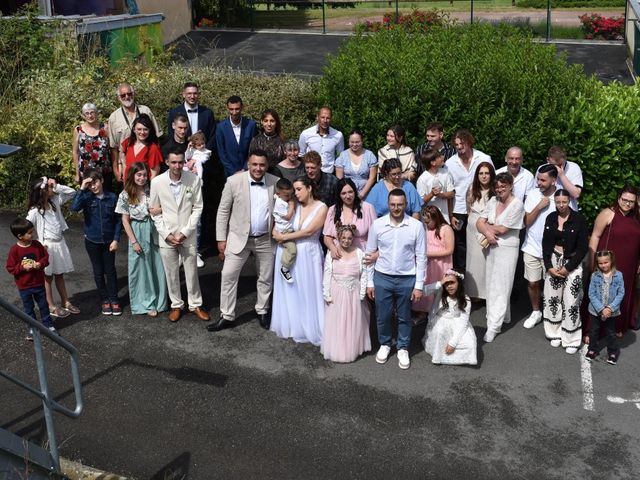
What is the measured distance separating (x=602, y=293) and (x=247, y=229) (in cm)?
360

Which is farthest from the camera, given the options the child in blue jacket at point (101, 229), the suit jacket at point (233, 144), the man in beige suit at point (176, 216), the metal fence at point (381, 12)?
the metal fence at point (381, 12)

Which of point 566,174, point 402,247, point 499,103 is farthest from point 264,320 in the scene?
point 499,103

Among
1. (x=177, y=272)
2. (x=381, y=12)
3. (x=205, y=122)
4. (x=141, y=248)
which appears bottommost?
(x=177, y=272)

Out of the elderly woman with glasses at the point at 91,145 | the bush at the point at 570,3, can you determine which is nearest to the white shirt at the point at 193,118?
the elderly woman with glasses at the point at 91,145

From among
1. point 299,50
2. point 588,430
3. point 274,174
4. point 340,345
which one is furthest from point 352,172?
point 299,50

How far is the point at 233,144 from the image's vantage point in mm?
10047

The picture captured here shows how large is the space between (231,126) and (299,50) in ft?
50.8

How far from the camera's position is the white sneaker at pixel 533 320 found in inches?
346

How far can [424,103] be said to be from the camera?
10.6 m

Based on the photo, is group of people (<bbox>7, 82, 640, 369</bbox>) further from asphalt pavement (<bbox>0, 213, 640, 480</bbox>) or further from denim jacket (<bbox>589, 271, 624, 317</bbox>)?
asphalt pavement (<bbox>0, 213, 640, 480</bbox>)

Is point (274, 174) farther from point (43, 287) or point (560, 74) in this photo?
point (560, 74)

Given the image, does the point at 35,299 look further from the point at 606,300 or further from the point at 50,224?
the point at 606,300

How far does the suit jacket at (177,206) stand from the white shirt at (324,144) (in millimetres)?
1661

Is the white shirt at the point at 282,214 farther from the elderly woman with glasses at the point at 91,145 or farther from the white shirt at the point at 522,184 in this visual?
the elderly woman with glasses at the point at 91,145
